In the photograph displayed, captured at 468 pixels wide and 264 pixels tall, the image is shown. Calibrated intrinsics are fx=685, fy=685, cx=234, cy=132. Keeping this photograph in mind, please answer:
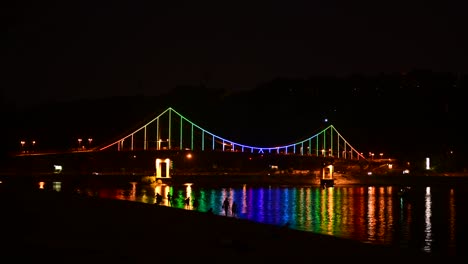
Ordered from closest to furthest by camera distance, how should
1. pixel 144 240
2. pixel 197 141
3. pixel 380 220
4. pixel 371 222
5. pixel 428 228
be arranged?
pixel 144 240 < pixel 428 228 < pixel 371 222 < pixel 380 220 < pixel 197 141

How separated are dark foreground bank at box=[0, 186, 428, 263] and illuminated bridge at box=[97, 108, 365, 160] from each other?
5883cm

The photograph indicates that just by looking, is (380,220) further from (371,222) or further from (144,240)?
(144,240)

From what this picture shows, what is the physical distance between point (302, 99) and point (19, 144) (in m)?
70.0

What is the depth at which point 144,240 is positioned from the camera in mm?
14922

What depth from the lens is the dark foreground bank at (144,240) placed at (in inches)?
489

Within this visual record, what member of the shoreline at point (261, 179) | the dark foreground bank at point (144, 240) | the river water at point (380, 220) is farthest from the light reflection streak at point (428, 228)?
the shoreline at point (261, 179)

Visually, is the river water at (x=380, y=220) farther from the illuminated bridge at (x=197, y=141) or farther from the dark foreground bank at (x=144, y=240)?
the illuminated bridge at (x=197, y=141)

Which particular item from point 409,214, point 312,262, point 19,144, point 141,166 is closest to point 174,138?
point 141,166

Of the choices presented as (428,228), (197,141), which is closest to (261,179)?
(197,141)

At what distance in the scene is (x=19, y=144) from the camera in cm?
8125

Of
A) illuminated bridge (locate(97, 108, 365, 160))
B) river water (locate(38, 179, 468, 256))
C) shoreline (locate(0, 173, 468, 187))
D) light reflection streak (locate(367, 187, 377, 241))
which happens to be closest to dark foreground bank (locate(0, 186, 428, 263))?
river water (locate(38, 179, 468, 256))

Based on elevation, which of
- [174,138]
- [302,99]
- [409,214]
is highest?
[302,99]

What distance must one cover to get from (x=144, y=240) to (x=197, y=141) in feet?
281

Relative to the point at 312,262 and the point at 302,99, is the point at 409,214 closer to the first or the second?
the point at 312,262
